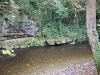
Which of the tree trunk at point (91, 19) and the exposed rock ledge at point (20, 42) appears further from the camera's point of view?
the exposed rock ledge at point (20, 42)

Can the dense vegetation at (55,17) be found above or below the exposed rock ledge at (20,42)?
above

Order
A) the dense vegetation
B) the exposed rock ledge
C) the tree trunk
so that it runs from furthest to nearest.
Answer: the dense vegetation
the exposed rock ledge
the tree trunk

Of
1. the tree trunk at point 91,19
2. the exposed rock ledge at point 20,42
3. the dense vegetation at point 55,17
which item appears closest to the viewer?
the tree trunk at point 91,19

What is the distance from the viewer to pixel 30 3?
16.2 meters

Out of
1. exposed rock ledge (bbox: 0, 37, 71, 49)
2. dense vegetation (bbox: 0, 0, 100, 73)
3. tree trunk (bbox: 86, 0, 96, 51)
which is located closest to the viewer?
tree trunk (bbox: 86, 0, 96, 51)

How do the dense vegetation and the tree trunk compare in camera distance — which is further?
the dense vegetation

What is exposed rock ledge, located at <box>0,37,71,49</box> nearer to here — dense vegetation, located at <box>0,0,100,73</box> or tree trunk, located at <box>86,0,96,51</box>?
dense vegetation, located at <box>0,0,100,73</box>

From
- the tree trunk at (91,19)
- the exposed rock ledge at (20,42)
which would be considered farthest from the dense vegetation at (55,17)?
the tree trunk at (91,19)

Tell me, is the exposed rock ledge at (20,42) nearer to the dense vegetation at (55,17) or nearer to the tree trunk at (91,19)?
the dense vegetation at (55,17)

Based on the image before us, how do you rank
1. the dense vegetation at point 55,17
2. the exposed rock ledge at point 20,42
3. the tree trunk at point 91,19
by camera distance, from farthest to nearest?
the dense vegetation at point 55,17, the exposed rock ledge at point 20,42, the tree trunk at point 91,19

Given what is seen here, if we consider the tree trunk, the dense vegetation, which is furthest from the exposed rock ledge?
the tree trunk

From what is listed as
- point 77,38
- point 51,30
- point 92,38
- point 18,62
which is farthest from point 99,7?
point 92,38

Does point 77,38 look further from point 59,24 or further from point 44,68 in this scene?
point 44,68

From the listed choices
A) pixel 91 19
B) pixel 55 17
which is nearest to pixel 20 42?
pixel 55 17
